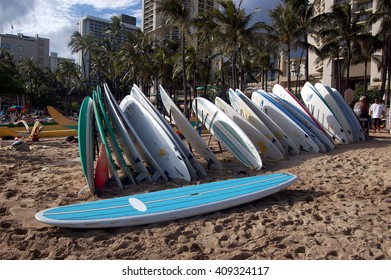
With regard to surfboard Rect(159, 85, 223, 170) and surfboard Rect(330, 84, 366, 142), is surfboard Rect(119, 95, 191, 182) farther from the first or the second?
surfboard Rect(330, 84, 366, 142)

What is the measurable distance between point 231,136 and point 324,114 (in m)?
3.82

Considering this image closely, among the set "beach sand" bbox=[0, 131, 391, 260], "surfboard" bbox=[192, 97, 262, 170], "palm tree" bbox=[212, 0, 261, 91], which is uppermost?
"palm tree" bbox=[212, 0, 261, 91]

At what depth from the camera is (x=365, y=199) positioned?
13.4ft

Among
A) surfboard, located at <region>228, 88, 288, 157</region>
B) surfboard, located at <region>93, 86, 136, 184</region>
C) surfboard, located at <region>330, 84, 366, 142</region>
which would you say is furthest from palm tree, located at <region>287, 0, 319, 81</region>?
surfboard, located at <region>93, 86, 136, 184</region>

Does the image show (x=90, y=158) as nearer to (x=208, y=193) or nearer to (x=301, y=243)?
(x=208, y=193)

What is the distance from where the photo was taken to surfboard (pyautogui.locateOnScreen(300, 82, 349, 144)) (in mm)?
9133

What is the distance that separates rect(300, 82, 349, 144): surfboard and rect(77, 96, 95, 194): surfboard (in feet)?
22.2

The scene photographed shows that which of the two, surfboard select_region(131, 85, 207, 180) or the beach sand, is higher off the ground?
surfboard select_region(131, 85, 207, 180)

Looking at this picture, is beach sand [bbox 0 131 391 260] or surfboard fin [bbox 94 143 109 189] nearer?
beach sand [bbox 0 131 391 260]

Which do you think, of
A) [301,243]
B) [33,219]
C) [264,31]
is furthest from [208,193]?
[264,31]

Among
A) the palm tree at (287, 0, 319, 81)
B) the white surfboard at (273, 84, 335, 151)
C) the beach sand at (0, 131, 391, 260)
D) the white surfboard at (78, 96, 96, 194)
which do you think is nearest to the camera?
the beach sand at (0, 131, 391, 260)

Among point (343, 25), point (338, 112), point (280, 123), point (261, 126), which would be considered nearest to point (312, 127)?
point (280, 123)

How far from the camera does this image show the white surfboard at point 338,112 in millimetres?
9141

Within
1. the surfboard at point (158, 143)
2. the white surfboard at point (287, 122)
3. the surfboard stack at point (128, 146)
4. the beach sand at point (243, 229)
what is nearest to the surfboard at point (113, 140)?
the surfboard stack at point (128, 146)
